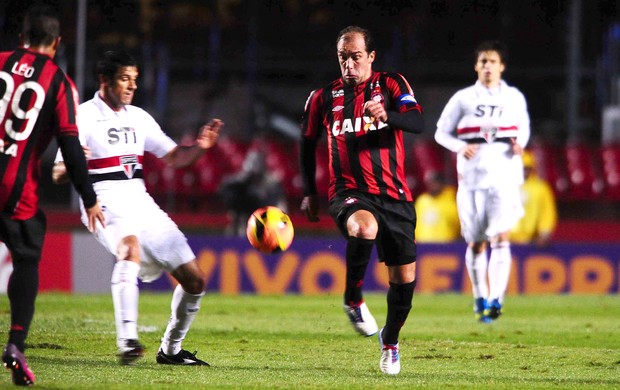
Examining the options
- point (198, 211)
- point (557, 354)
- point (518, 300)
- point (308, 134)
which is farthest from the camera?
point (198, 211)

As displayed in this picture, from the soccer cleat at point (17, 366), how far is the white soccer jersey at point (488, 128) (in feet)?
18.5

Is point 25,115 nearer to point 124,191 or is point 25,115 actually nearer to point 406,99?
point 124,191

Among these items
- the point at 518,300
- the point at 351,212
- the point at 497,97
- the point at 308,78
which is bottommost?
the point at 518,300

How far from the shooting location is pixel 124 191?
7043 mm

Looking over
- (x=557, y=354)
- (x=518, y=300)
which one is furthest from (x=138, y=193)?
(x=518, y=300)

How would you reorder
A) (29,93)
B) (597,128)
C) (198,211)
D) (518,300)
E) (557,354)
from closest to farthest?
(29,93) < (557,354) < (518,300) < (198,211) < (597,128)

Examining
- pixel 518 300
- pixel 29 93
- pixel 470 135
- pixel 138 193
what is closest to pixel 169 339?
pixel 138 193

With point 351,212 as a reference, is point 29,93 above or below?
above

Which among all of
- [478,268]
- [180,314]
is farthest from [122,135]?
[478,268]

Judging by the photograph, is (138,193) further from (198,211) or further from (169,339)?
(198,211)

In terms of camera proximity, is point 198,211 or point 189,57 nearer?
point 198,211

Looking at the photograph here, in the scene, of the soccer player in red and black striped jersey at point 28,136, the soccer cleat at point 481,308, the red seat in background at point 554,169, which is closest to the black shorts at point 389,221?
the soccer player in red and black striped jersey at point 28,136

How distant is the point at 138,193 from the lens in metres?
7.10

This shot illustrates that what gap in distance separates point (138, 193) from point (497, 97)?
4.75 metres
